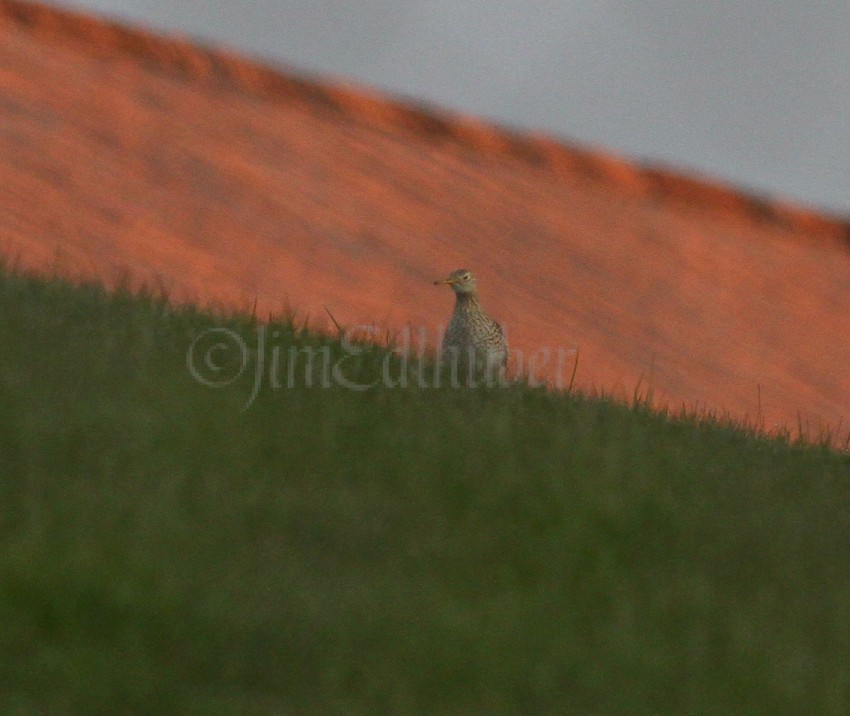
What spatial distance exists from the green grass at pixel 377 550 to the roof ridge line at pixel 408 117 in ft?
20.5

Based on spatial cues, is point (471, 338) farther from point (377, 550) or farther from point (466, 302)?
point (377, 550)

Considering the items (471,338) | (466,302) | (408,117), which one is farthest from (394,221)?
(471,338)

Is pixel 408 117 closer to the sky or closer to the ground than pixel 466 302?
closer to the sky

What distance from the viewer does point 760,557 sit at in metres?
6.58

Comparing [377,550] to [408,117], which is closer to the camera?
[377,550]

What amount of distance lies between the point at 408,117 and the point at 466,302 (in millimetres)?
6261

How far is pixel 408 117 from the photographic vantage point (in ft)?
47.8

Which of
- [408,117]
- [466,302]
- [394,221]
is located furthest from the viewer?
[408,117]

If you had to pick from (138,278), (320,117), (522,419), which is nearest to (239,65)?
(320,117)

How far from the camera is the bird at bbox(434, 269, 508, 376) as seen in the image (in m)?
8.24

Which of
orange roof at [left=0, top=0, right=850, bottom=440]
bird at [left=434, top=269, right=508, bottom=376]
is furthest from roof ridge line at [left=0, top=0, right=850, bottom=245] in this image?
bird at [left=434, top=269, right=508, bottom=376]

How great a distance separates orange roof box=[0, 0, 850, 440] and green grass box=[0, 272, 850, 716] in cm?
369

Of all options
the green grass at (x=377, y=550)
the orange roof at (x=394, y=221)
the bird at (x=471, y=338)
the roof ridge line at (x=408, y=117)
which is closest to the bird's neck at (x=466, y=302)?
the bird at (x=471, y=338)

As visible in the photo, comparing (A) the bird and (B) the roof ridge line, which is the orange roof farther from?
(A) the bird
